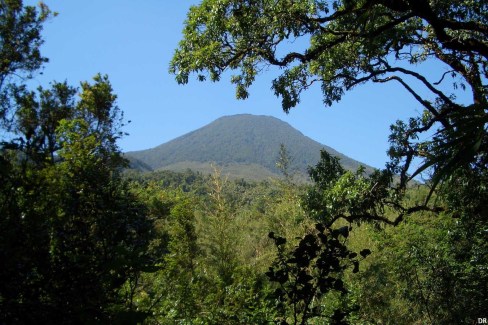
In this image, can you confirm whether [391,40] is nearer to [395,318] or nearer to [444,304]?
[444,304]

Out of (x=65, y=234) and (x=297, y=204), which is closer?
(x=65, y=234)

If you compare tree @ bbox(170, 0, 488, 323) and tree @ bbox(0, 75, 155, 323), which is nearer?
tree @ bbox(0, 75, 155, 323)

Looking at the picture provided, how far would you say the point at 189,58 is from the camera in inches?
250

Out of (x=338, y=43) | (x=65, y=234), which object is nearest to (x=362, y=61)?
(x=338, y=43)

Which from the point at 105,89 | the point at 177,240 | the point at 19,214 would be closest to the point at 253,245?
the point at 105,89

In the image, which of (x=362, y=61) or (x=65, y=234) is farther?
(x=362, y=61)

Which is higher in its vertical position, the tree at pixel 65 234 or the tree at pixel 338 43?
the tree at pixel 338 43

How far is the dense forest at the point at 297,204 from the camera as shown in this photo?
8.30 feet

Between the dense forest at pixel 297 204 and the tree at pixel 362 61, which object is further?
the tree at pixel 362 61

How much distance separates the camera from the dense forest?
2531 millimetres

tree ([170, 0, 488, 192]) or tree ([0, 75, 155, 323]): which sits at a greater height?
tree ([170, 0, 488, 192])

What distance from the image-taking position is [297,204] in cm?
795

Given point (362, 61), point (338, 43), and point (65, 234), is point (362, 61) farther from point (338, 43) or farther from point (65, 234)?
point (65, 234)

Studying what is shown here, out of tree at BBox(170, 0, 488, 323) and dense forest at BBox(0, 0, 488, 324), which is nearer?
dense forest at BBox(0, 0, 488, 324)
